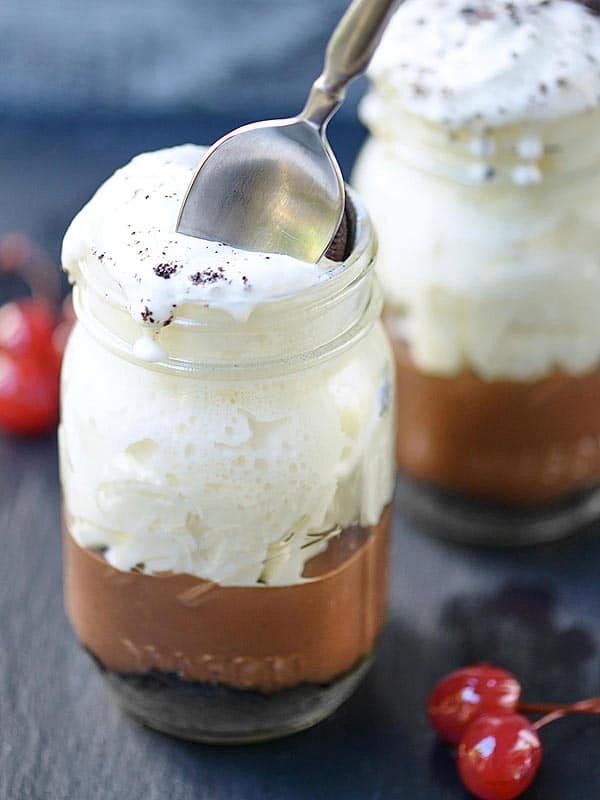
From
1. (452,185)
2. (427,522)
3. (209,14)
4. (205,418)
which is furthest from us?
(209,14)

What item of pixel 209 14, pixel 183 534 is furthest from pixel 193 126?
pixel 183 534

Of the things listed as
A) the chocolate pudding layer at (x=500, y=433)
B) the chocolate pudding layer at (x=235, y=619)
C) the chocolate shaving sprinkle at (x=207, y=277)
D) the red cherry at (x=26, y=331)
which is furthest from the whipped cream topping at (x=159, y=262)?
the red cherry at (x=26, y=331)

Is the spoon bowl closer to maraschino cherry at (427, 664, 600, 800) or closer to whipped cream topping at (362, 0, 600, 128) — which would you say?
whipped cream topping at (362, 0, 600, 128)

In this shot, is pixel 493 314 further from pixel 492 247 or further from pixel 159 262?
pixel 159 262

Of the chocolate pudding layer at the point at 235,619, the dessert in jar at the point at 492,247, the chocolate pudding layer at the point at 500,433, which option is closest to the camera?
the chocolate pudding layer at the point at 235,619

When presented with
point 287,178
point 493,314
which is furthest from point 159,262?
point 493,314

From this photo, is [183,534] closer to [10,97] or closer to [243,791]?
[243,791]

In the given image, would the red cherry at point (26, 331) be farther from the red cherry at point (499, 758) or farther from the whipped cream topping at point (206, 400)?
the red cherry at point (499, 758)
